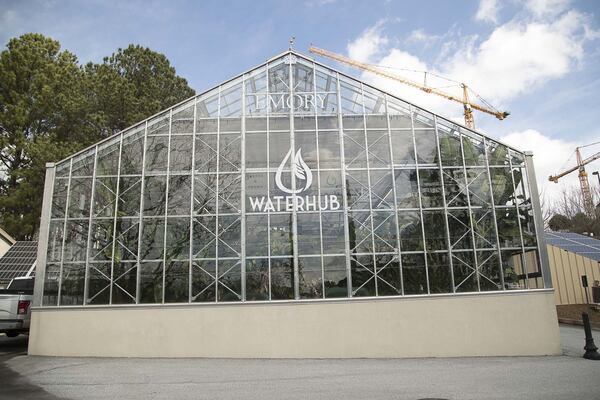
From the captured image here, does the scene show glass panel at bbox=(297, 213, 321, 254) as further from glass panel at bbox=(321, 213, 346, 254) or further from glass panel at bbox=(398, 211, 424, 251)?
glass panel at bbox=(398, 211, 424, 251)

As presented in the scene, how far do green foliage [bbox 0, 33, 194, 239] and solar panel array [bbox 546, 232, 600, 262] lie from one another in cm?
2411

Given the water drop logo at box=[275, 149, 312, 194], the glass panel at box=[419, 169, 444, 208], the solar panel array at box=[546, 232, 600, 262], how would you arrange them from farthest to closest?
1. the solar panel array at box=[546, 232, 600, 262]
2. the water drop logo at box=[275, 149, 312, 194]
3. the glass panel at box=[419, 169, 444, 208]

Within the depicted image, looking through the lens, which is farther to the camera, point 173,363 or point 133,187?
point 133,187

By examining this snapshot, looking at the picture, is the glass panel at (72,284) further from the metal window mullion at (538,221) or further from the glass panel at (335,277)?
the metal window mullion at (538,221)

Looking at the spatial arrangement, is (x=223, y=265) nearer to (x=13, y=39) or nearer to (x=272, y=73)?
(x=272, y=73)

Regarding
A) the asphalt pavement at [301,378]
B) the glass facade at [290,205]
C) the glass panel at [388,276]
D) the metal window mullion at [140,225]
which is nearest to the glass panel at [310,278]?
the glass facade at [290,205]

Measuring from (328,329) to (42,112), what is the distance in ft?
68.4

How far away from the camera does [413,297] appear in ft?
40.0

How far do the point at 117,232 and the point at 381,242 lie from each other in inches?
327

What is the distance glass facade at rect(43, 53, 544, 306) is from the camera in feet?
40.6

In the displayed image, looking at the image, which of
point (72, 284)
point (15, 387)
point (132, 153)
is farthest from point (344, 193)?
point (15, 387)

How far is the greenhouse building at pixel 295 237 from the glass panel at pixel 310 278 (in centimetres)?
4

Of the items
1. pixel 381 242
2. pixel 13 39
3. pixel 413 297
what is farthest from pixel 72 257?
pixel 13 39

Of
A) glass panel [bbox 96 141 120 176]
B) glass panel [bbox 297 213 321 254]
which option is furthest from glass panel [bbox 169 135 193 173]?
glass panel [bbox 297 213 321 254]
